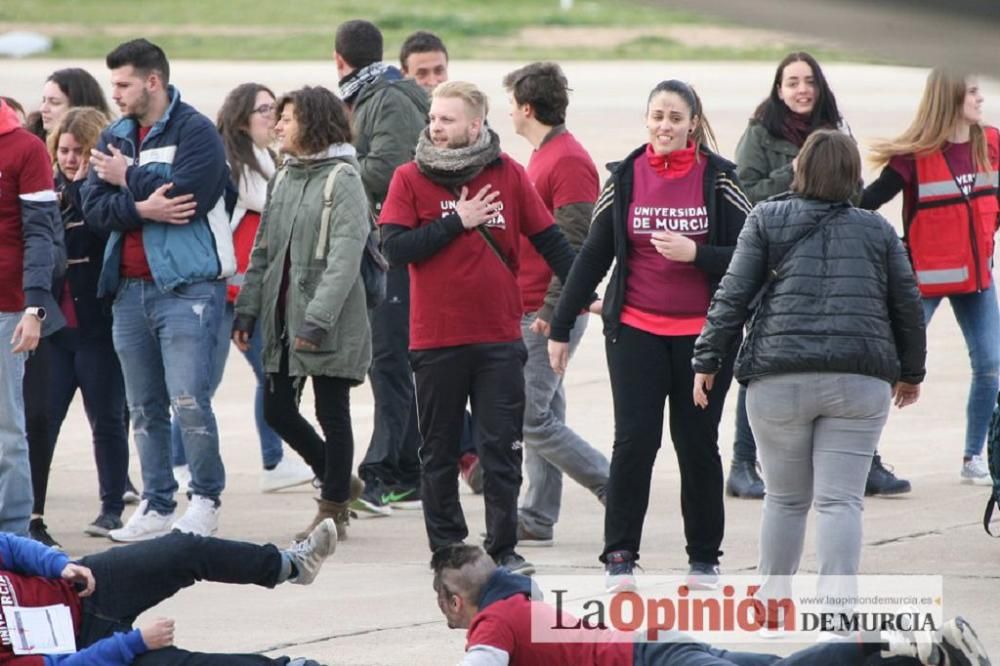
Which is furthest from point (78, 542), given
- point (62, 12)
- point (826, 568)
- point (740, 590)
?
point (62, 12)

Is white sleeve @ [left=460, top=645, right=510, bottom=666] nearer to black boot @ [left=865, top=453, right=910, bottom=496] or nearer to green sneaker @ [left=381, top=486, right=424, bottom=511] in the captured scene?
green sneaker @ [left=381, top=486, right=424, bottom=511]

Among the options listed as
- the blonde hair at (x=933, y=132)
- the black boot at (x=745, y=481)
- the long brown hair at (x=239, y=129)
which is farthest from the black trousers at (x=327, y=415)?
the blonde hair at (x=933, y=132)

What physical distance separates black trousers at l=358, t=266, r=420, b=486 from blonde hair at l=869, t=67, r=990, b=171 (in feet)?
8.06

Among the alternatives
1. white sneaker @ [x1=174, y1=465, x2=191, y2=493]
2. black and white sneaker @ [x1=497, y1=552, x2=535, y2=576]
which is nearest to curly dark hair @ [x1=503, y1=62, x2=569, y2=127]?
black and white sneaker @ [x1=497, y1=552, x2=535, y2=576]

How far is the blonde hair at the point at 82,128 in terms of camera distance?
7.72 m

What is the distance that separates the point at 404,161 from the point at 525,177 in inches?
68.8

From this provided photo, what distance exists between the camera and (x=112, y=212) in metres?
7.16

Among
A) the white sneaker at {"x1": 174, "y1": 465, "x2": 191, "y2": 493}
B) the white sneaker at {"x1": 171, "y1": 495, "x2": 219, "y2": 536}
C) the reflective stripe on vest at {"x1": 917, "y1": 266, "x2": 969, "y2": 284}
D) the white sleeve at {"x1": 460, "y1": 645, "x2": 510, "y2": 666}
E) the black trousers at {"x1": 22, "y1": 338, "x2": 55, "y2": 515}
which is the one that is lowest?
the white sneaker at {"x1": 174, "y1": 465, "x2": 191, "y2": 493}

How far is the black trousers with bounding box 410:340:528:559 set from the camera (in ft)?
21.1

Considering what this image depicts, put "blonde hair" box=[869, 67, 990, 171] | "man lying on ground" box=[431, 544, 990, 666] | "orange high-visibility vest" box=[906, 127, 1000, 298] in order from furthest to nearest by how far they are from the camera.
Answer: "orange high-visibility vest" box=[906, 127, 1000, 298] < "blonde hair" box=[869, 67, 990, 171] < "man lying on ground" box=[431, 544, 990, 666]

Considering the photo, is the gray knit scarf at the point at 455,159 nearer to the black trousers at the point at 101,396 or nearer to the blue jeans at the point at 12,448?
the blue jeans at the point at 12,448

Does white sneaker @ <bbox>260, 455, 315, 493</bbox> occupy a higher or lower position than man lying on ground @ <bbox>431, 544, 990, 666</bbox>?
lower

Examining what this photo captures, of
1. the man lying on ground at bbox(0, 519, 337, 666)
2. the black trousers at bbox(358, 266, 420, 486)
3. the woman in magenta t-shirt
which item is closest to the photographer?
the man lying on ground at bbox(0, 519, 337, 666)

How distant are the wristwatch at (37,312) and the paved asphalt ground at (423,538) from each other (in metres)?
1.10
